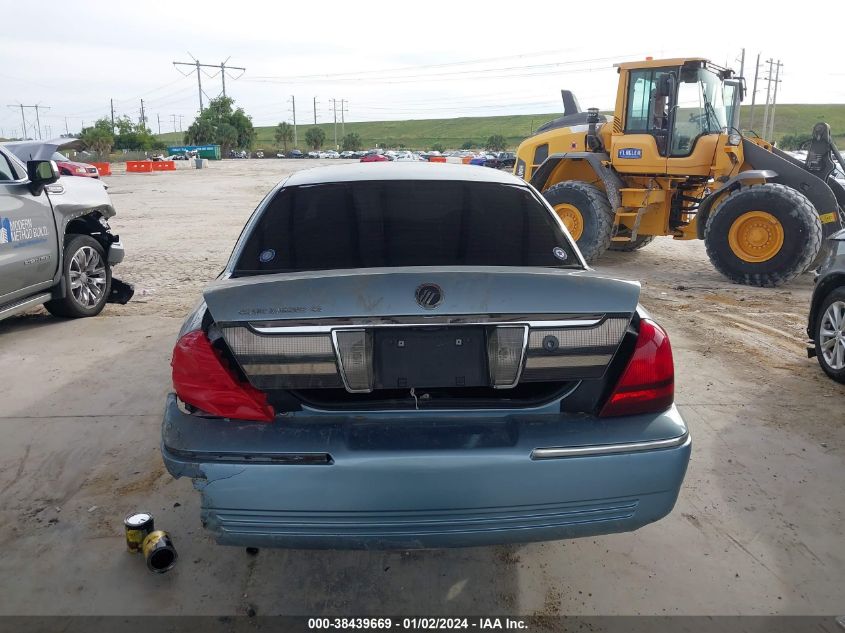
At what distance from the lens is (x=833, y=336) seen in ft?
16.3

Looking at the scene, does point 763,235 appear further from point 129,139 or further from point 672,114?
point 129,139

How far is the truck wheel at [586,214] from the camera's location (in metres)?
9.77

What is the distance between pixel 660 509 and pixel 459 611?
0.86 meters

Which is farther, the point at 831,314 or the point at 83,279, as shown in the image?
the point at 83,279

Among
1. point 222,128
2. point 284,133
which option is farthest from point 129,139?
point 284,133

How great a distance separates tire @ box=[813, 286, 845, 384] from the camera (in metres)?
4.87

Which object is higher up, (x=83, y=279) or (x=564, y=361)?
(x=564, y=361)

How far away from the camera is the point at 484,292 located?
2.23 m

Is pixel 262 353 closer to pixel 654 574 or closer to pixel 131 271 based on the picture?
pixel 654 574

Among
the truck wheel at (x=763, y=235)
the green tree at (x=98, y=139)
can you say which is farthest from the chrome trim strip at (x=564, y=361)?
the green tree at (x=98, y=139)

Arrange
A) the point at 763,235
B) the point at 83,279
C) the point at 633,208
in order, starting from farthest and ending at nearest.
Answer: the point at 633,208 < the point at 763,235 < the point at 83,279

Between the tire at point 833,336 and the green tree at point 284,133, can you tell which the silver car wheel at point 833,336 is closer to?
the tire at point 833,336


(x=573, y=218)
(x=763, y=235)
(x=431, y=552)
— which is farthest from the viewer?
(x=573, y=218)

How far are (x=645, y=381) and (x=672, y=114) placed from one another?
8.04m
